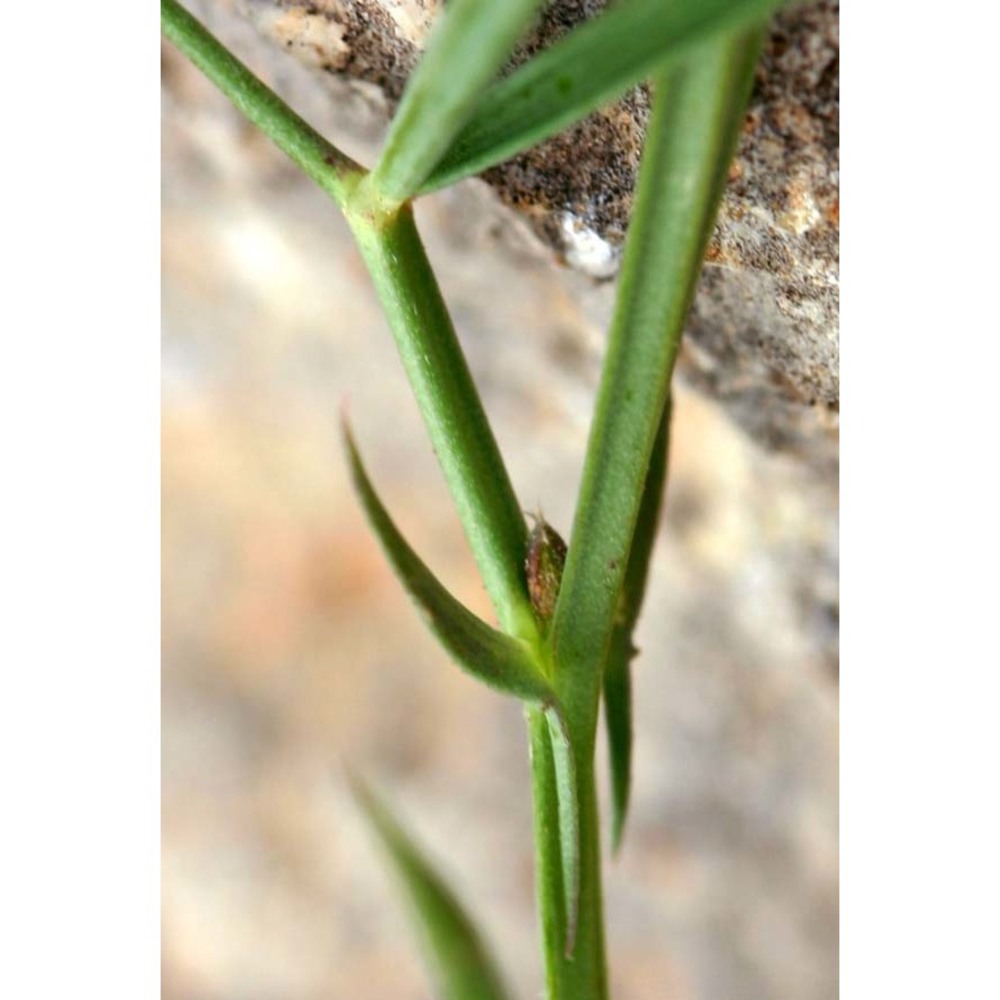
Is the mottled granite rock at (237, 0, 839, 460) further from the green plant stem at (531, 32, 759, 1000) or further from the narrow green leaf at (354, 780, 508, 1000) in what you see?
the narrow green leaf at (354, 780, 508, 1000)

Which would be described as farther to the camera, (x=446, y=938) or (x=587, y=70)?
(x=446, y=938)

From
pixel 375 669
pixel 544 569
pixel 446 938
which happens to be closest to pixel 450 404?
pixel 544 569

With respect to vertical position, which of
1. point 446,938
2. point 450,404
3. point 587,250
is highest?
point 587,250

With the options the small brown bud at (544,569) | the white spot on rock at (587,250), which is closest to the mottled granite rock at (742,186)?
the white spot on rock at (587,250)

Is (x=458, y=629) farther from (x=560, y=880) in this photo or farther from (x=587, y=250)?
(x=587, y=250)

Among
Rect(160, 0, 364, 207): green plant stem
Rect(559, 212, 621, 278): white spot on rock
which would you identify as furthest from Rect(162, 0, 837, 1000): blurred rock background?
Rect(160, 0, 364, 207): green plant stem
